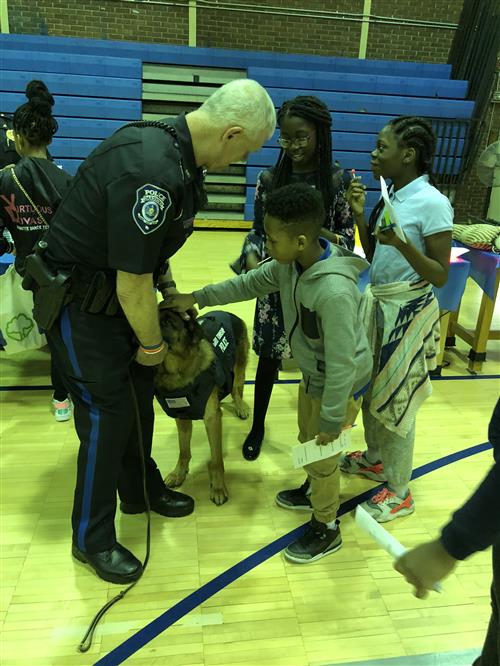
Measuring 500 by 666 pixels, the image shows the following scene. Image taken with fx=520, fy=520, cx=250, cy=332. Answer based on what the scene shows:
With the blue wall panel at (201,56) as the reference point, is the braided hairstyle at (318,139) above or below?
below

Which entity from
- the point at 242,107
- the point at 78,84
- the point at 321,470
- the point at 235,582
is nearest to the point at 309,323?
the point at 321,470

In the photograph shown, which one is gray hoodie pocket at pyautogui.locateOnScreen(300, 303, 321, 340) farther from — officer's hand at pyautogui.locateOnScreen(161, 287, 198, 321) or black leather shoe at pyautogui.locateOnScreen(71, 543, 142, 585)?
black leather shoe at pyautogui.locateOnScreen(71, 543, 142, 585)

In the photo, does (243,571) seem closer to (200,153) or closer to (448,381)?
(200,153)

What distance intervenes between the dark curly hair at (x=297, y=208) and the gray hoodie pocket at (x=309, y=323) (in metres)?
0.30

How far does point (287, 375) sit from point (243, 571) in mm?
2061

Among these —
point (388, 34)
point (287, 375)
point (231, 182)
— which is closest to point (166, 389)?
point (287, 375)

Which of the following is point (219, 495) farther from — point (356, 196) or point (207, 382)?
point (356, 196)

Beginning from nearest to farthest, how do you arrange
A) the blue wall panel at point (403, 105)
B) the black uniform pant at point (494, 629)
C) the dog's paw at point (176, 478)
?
the black uniform pant at point (494, 629) → the dog's paw at point (176, 478) → the blue wall panel at point (403, 105)

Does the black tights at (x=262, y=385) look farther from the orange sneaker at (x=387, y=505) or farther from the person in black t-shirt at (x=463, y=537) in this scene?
the person in black t-shirt at (x=463, y=537)

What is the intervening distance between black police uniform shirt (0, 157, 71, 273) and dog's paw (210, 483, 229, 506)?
177 cm

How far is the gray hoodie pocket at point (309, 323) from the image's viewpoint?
6.49 feet

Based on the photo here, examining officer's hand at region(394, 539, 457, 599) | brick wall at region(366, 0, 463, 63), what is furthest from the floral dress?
brick wall at region(366, 0, 463, 63)

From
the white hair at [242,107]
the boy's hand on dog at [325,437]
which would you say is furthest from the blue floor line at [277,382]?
the white hair at [242,107]

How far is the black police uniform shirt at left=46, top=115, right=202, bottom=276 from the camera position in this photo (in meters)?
1.60
